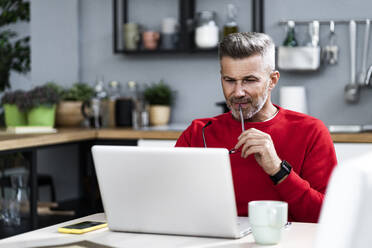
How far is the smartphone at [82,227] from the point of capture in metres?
1.41

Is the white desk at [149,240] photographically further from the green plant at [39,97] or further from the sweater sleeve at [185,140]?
the green plant at [39,97]

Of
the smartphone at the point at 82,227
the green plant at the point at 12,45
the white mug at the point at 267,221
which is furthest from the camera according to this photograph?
the green plant at the point at 12,45

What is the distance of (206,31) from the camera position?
139 inches

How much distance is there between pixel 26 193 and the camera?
2939 millimetres

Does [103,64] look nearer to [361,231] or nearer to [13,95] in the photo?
[13,95]

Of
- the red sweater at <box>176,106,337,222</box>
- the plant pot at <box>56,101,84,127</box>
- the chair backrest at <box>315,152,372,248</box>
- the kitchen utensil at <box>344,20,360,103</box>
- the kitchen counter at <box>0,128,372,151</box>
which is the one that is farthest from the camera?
the plant pot at <box>56,101,84,127</box>

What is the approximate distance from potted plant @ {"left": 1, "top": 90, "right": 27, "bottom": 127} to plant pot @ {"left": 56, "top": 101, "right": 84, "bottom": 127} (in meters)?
0.29

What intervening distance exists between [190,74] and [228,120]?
182cm

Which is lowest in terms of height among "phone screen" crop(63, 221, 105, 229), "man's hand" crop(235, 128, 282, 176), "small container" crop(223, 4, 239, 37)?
"phone screen" crop(63, 221, 105, 229)

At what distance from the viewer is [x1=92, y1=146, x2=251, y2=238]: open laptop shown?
4.06 feet

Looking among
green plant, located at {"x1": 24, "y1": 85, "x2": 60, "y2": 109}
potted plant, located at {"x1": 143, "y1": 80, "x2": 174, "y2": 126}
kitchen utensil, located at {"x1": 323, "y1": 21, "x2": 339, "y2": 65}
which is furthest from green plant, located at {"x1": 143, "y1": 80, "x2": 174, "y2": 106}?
kitchen utensil, located at {"x1": 323, "y1": 21, "x2": 339, "y2": 65}

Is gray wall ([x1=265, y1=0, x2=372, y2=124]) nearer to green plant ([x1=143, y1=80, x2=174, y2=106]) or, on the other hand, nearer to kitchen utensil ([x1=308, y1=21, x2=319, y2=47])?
kitchen utensil ([x1=308, y1=21, x2=319, y2=47])

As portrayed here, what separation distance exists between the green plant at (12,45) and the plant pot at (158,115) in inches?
38.4

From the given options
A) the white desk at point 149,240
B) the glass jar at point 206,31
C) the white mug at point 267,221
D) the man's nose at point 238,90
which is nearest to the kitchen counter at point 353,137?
the glass jar at point 206,31
